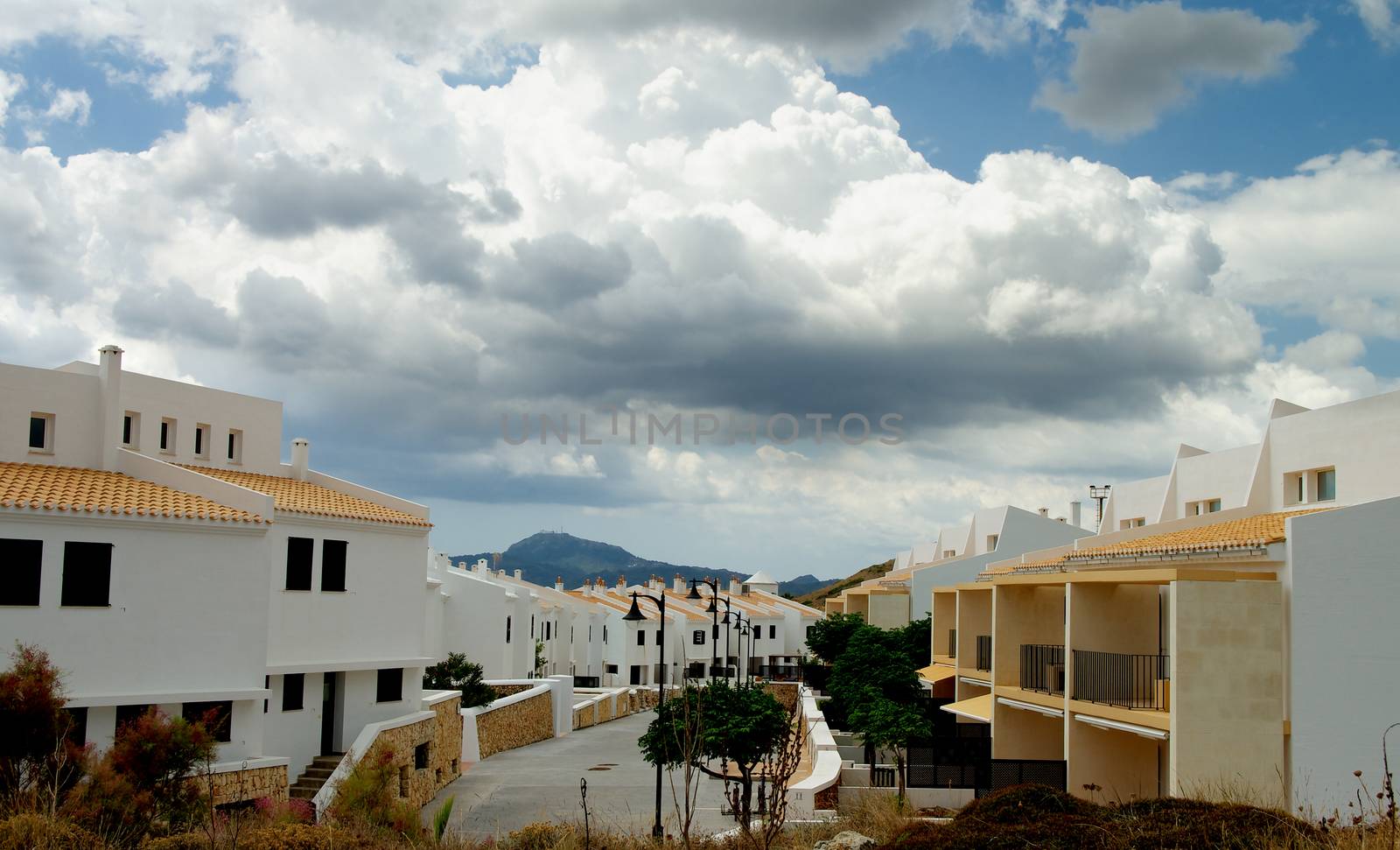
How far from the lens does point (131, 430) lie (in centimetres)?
3078

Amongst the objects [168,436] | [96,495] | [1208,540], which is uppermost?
[168,436]

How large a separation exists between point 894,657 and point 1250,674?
16.6m

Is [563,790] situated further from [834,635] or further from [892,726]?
[834,635]

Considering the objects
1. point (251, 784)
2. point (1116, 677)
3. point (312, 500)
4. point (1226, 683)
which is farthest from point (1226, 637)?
point (312, 500)

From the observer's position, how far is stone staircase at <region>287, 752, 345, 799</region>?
2865 centimetres

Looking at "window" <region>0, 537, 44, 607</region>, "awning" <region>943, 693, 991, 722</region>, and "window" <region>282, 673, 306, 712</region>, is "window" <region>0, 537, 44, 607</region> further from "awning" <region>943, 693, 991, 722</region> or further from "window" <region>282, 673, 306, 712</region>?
"awning" <region>943, 693, 991, 722</region>

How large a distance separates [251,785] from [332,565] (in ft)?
20.0

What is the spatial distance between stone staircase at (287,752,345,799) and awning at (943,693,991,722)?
16.6 meters

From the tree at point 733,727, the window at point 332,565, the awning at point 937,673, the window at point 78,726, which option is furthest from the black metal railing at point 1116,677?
the window at point 78,726

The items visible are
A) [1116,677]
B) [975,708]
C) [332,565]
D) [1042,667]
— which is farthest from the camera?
[975,708]

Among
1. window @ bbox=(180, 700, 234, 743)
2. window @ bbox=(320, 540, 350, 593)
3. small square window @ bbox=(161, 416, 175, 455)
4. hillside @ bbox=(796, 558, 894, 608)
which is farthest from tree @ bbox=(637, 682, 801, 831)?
hillside @ bbox=(796, 558, 894, 608)

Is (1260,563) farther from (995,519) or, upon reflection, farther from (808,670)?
(808,670)

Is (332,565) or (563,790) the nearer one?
(332,565)

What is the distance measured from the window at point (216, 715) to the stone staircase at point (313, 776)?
315 centimetres
